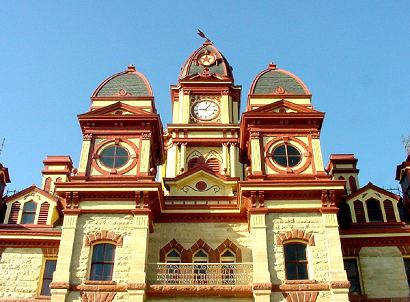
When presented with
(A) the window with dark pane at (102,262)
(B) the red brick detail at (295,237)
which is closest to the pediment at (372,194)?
(B) the red brick detail at (295,237)

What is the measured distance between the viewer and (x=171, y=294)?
73.4 feet

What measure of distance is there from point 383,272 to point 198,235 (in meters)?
8.88

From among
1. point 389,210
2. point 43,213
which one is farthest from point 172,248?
point 389,210

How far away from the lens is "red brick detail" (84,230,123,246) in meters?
23.2

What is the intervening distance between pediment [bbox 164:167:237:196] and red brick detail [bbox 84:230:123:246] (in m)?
6.34

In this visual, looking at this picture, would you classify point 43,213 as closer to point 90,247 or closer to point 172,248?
point 90,247

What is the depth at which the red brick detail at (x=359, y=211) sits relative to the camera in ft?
89.0

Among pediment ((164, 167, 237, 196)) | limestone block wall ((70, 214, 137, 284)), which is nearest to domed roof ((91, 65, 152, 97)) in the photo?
pediment ((164, 167, 237, 196))

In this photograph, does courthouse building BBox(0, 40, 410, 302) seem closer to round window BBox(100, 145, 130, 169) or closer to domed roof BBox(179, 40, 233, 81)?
round window BBox(100, 145, 130, 169)

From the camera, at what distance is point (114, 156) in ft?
86.2

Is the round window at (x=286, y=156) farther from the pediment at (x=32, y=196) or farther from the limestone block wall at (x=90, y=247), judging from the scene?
the pediment at (x=32, y=196)

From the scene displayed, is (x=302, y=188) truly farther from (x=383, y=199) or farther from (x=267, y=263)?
(x=383, y=199)

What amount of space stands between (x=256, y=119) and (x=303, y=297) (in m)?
9.21

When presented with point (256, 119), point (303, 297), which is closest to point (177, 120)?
point (256, 119)
